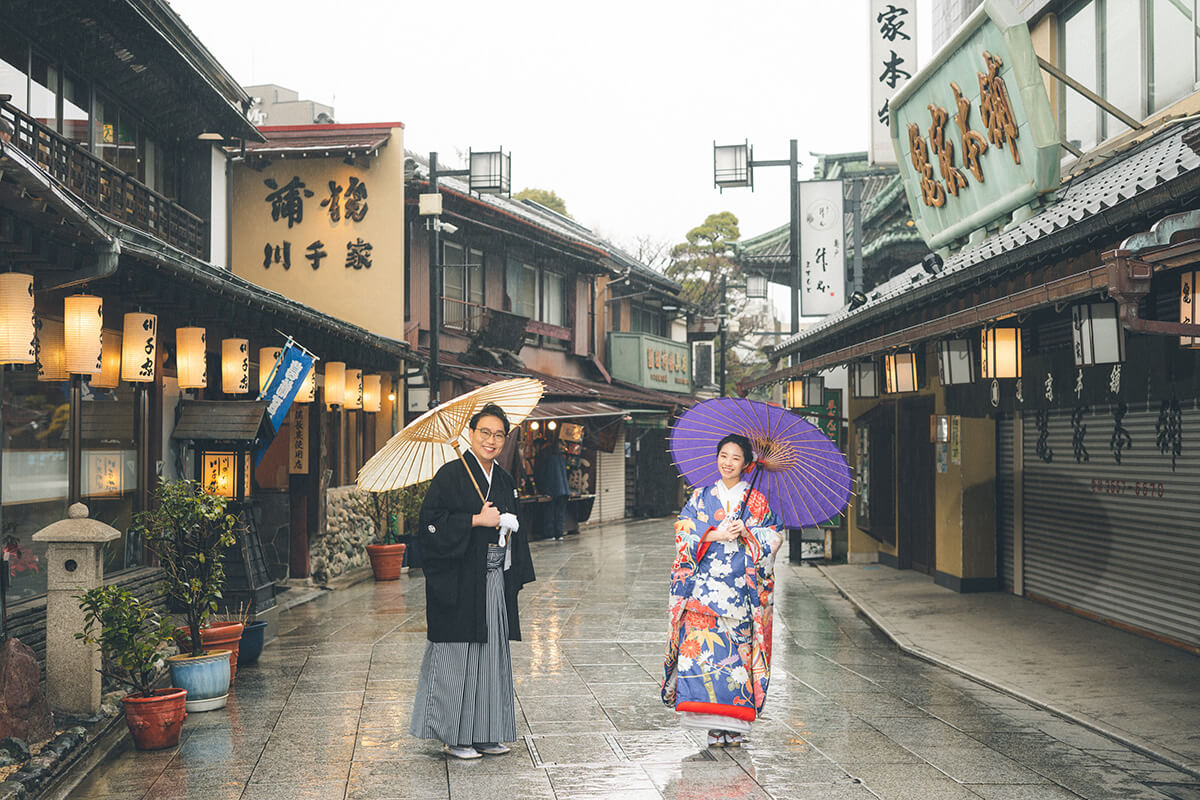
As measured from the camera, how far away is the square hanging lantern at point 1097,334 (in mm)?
8203

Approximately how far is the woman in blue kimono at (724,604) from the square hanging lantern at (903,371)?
5.68 metres

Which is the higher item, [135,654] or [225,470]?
[225,470]

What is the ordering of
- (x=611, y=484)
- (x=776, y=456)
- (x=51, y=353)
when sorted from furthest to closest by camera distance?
(x=611, y=484), (x=51, y=353), (x=776, y=456)

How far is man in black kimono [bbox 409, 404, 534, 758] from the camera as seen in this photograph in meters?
7.33

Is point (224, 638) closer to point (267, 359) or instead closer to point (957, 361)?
point (267, 359)

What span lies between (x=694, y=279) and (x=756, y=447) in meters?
37.0

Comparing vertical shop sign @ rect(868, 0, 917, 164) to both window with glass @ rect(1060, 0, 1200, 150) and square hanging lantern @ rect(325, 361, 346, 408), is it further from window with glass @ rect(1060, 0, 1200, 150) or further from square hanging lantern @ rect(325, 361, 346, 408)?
square hanging lantern @ rect(325, 361, 346, 408)

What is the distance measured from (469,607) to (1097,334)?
507 centimetres

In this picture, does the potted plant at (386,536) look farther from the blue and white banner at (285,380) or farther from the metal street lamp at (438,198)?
the blue and white banner at (285,380)

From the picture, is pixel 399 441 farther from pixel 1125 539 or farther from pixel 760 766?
pixel 1125 539

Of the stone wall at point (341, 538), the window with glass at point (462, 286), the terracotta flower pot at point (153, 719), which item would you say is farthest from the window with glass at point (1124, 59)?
the window with glass at point (462, 286)

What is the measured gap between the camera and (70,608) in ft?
25.8

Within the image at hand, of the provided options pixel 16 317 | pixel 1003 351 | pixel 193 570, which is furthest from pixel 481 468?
pixel 1003 351

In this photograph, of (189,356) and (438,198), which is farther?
(438,198)
